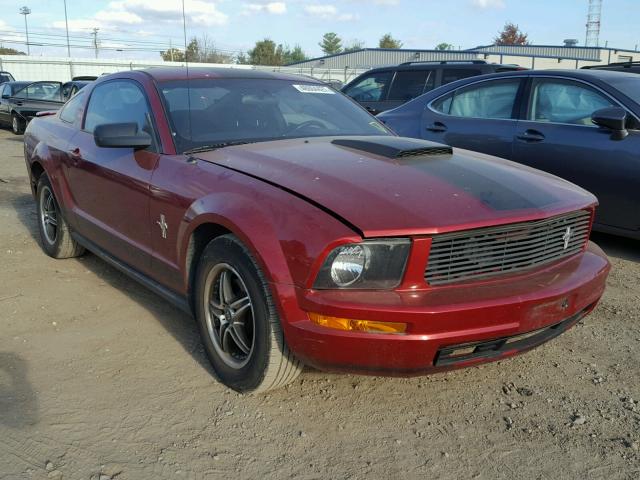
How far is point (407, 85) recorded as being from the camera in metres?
9.88

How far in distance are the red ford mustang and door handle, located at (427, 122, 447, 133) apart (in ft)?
7.74

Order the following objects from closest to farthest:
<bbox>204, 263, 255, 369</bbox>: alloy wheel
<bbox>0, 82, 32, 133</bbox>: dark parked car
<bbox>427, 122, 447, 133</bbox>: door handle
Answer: <bbox>204, 263, 255, 369</bbox>: alloy wheel, <bbox>427, 122, 447, 133</bbox>: door handle, <bbox>0, 82, 32, 133</bbox>: dark parked car

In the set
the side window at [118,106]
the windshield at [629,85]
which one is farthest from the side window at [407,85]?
the side window at [118,106]

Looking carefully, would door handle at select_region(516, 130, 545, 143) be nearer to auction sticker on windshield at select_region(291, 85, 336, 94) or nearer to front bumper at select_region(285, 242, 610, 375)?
auction sticker on windshield at select_region(291, 85, 336, 94)

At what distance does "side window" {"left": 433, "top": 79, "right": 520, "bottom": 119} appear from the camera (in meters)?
5.76

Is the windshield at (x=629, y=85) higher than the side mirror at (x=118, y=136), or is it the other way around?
the windshield at (x=629, y=85)

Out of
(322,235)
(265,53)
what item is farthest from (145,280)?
(265,53)

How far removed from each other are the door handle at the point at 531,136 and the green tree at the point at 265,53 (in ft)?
210

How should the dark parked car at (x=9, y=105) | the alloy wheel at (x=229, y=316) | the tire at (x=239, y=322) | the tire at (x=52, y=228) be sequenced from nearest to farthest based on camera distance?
the tire at (x=239, y=322) → the alloy wheel at (x=229, y=316) → the tire at (x=52, y=228) → the dark parked car at (x=9, y=105)

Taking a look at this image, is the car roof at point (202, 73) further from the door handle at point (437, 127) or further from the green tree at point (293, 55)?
the green tree at point (293, 55)

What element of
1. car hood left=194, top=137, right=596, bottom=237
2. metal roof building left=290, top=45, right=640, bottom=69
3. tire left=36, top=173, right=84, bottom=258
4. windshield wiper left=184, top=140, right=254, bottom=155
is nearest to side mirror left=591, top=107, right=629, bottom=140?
car hood left=194, top=137, right=596, bottom=237

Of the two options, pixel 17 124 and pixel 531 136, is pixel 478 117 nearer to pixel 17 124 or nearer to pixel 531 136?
pixel 531 136

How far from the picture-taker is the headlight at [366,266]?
95.3 inches

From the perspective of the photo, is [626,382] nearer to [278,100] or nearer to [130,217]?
[278,100]
